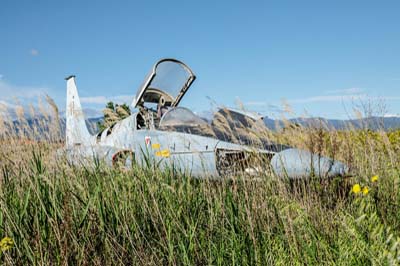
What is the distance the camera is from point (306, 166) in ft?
12.6

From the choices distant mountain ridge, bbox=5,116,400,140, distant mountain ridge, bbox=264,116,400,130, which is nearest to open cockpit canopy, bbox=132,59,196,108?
distant mountain ridge, bbox=5,116,400,140

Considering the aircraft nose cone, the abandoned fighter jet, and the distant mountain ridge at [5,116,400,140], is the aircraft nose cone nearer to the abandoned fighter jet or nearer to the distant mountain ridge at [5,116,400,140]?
the abandoned fighter jet

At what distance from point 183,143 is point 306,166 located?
2.03m

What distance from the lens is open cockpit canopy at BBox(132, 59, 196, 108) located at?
6801mm

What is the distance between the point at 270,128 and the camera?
177 inches

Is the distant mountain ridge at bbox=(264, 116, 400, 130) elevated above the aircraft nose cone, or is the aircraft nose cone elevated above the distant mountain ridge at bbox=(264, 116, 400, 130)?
the distant mountain ridge at bbox=(264, 116, 400, 130)

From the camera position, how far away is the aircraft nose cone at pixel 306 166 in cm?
366

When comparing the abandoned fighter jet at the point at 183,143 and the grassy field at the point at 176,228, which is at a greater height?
the abandoned fighter jet at the point at 183,143

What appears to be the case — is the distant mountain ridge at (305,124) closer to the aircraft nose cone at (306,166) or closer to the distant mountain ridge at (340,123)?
the distant mountain ridge at (340,123)

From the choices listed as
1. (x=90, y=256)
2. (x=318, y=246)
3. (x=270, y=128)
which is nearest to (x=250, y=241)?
(x=318, y=246)

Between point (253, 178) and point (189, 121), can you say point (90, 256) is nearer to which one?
point (253, 178)

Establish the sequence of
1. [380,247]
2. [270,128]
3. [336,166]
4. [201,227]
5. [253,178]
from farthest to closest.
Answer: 1. [270,128]
2. [336,166]
3. [253,178]
4. [201,227]
5. [380,247]

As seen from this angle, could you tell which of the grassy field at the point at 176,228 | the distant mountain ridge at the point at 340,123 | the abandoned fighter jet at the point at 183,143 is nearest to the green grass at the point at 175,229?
the grassy field at the point at 176,228

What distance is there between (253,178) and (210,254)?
4.17 feet
